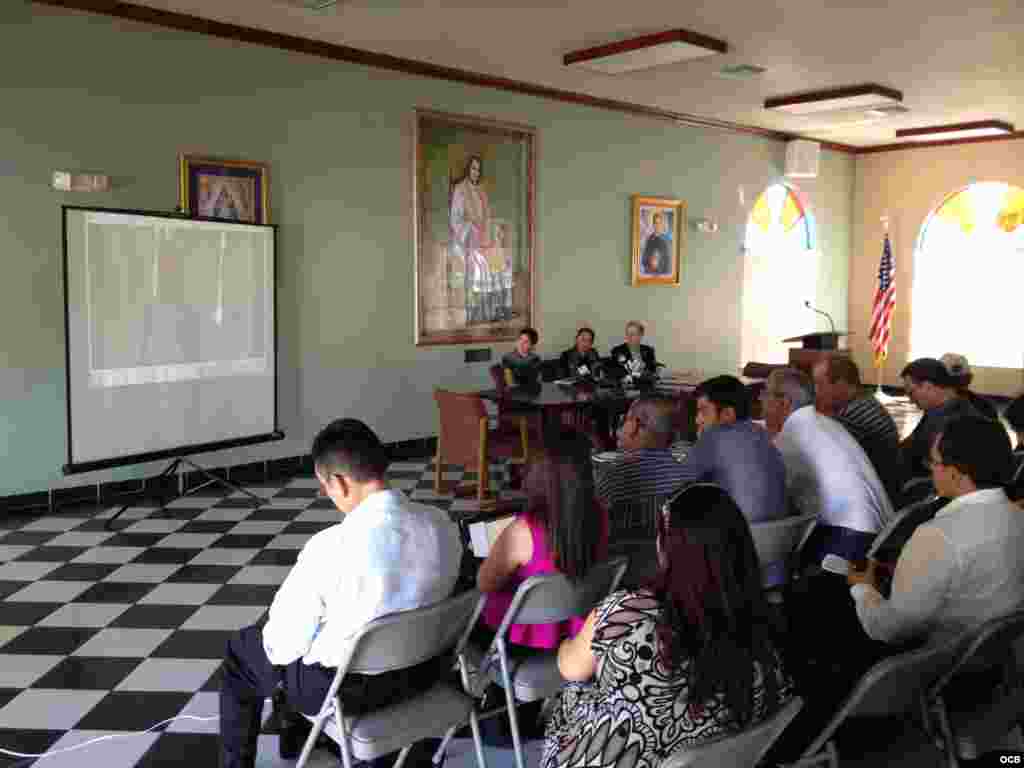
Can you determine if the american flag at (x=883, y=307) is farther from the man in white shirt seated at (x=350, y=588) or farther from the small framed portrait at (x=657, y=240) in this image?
the man in white shirt seated at (x=350, y=588)

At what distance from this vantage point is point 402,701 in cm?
241

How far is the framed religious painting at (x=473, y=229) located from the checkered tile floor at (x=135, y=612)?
6.73 feet

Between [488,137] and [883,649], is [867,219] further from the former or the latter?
[883,649]

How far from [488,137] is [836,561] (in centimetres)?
592

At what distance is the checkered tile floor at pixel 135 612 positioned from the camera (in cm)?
321

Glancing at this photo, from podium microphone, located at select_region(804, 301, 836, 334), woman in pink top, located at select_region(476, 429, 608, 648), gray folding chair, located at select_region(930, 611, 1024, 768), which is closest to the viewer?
gray folding chair, located at select_region(930, 611, 1024, 768)

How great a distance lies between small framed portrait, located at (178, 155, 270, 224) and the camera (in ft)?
21.2

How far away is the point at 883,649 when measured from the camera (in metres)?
2.53

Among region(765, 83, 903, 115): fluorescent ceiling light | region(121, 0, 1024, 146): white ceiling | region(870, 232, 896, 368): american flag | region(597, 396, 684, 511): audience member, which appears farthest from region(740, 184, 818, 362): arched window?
region(597, 396, 684, 511): audience member

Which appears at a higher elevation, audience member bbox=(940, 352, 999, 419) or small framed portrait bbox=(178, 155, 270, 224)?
small framed portrait bbox=(178, 155, 270, 224)

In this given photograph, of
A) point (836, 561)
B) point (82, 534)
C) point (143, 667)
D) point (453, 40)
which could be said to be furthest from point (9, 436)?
point (836, 561)

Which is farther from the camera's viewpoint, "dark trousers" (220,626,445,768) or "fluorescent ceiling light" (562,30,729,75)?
"fluorescent ceiling light" (562,30,729,75)

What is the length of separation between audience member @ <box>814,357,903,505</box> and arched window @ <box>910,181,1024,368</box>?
855cm

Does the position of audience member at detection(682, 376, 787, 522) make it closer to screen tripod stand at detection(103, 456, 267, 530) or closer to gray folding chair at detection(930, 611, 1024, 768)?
gray folding chair at detection(930, 611, 1024, 768)
